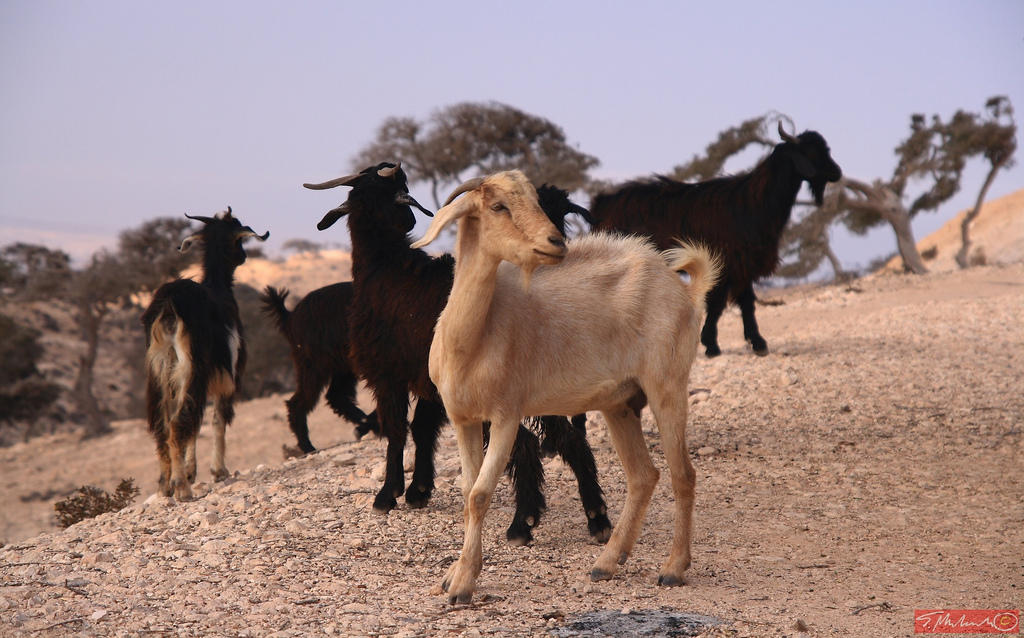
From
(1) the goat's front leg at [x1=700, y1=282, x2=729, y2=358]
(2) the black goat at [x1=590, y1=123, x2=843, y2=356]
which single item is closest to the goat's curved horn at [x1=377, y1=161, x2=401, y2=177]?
(2) the black goat at [x1=590, y1=123, x2=843, y2=356]

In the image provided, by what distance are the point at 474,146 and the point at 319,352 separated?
2397 cm

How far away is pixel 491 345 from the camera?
196 inches

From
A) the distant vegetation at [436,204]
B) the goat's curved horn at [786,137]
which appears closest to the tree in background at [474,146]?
the distant vegetation at [436,204]

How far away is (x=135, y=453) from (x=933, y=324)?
52.2ft

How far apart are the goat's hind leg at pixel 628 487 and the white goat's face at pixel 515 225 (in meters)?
1.49

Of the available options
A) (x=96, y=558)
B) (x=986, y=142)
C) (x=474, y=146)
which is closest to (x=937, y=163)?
(x=986, y=142)

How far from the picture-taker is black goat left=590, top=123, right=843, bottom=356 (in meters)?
11.2

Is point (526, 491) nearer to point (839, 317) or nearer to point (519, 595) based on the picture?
point (519, 595)

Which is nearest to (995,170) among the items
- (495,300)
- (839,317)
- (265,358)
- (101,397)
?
(839,317)

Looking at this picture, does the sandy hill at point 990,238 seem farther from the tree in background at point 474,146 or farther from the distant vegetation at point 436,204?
the tree in background at point 474,146

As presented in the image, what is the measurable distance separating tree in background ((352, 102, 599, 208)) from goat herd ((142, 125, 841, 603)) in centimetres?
2334

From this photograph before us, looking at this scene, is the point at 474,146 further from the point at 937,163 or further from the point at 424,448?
the point at 424,448

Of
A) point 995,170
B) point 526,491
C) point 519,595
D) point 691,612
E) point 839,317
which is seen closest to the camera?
point 691,612

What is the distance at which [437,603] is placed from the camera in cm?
487
